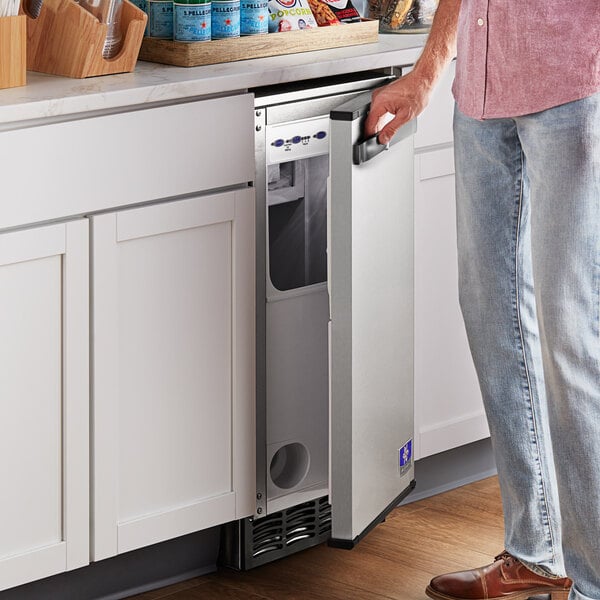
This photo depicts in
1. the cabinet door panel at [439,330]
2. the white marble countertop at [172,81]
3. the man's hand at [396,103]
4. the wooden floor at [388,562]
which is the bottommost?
the wooden floor at [388,562]

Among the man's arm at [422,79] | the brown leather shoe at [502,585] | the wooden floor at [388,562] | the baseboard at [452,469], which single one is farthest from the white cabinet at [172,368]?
the baseboard at [452,469]

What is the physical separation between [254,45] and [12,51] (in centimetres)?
43

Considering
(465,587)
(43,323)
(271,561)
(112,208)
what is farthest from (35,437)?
(465,587)

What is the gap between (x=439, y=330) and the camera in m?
2.50

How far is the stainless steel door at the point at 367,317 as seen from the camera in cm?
196

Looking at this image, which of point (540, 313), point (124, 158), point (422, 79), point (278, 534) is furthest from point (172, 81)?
point (278, 534)

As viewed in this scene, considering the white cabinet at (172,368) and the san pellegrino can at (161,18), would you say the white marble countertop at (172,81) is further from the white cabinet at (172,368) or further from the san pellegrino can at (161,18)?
the white cabinet at (172,368)

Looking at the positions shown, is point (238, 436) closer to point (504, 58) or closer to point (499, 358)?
point (499, 358)

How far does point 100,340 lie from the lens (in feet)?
6.52

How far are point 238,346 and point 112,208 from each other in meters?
0.34

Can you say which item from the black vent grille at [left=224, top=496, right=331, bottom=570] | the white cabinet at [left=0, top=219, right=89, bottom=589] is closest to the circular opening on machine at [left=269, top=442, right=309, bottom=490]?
the black vent grille at [left=224, top=496, right=331, bottom=570]

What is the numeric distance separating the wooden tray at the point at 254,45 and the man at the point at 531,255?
0.76ft

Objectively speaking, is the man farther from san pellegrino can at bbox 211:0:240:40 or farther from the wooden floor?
san pellegrino can at bbox 211:0:240:40

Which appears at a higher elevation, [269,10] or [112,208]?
[269,10]
